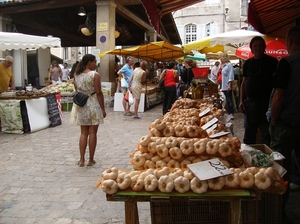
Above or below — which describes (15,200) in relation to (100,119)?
below

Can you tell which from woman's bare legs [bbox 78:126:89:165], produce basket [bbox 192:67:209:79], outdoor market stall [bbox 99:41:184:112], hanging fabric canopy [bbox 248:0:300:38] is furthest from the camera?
outdoor market stall [bbox 99:41:184:112]

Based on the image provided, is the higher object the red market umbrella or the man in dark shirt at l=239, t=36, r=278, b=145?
the red market umbrella

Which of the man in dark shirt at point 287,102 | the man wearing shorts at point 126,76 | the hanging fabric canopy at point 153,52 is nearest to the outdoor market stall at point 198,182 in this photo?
the man in dark shirt at point 287,102

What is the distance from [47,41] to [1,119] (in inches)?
96.5

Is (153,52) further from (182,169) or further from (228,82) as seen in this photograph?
(182,169)

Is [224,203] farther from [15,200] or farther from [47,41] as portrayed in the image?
[47,41]

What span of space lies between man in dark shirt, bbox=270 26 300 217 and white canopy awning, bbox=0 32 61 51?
22.9 ft

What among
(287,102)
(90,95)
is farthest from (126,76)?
(287,102)

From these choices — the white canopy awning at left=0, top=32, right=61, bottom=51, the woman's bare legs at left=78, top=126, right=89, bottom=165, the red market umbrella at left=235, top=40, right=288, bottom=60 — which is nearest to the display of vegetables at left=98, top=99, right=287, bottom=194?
the woman's bare legs at left=78, top=126, right=89, bottom=165

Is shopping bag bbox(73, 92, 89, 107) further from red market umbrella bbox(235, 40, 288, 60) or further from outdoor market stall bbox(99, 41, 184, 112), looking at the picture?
outdoor market stall bbox(99, 41, 184, 112)

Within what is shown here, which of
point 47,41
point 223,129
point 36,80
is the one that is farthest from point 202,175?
point 36,80

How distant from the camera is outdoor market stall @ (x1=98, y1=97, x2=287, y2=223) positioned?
89.8 inches

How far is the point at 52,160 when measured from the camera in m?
5.75

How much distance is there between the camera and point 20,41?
824 cm
